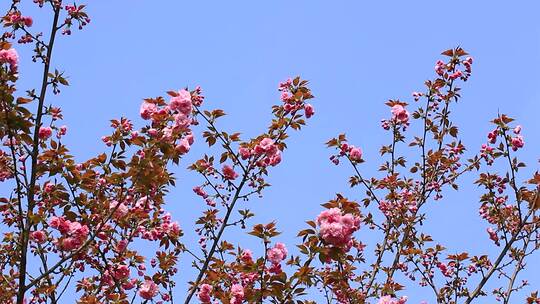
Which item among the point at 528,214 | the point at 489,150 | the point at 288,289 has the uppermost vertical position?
the point at 489,150

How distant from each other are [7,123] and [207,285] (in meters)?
1.99

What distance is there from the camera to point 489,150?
7.73 metres

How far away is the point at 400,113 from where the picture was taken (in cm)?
796

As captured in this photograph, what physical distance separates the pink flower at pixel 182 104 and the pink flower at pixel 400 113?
3384 millimetres

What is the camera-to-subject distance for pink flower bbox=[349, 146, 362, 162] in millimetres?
7633

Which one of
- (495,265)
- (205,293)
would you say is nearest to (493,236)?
(495,265)

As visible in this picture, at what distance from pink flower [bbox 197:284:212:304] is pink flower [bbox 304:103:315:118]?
1.95 metres

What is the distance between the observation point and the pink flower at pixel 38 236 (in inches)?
215

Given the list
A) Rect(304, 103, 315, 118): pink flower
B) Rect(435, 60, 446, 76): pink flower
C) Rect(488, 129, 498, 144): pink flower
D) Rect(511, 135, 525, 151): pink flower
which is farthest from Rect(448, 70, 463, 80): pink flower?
Rect(304, 103, 315, 118): pink flower

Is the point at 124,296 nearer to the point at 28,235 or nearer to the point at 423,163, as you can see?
the point at 28,235

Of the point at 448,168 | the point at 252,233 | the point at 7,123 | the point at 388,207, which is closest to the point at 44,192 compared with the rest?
the point at 7,123

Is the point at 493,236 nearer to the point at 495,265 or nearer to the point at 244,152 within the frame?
the point at 495,265

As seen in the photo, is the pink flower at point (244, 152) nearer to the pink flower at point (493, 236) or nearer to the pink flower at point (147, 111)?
the pink flower at point (147, 111)

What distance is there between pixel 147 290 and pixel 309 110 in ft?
7.32
